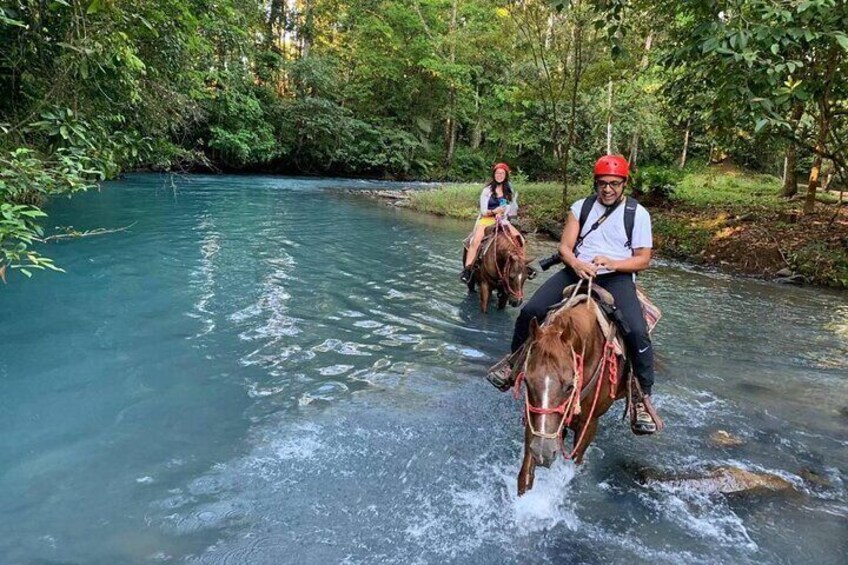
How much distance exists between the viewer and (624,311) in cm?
497

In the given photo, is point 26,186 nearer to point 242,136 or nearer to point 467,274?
point 467,274

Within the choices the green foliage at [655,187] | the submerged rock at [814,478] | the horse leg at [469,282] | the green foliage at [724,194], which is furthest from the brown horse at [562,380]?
the green foliage at [655,187]

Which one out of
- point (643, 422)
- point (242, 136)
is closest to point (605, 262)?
point (643, 422)

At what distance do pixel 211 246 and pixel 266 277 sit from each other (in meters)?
3.37

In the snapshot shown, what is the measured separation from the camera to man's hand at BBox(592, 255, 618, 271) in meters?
4.93

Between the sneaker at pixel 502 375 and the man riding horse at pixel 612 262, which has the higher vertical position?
the man riding horse at pixel 612 262

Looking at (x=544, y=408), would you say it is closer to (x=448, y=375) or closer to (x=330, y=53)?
(x=448, y=375)

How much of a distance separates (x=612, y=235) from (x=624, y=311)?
724 millimetres

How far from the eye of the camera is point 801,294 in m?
11.9

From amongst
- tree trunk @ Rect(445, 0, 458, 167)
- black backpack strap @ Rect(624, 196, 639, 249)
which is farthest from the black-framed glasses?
tree trunk @ Rect(445, 0, 458, 167)

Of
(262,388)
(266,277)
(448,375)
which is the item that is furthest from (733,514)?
(266,277)

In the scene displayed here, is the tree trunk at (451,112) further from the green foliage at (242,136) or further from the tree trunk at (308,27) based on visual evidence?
the green foliage at (242,136)

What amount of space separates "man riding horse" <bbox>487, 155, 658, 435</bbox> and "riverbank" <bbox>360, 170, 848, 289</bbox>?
10302 millimetres

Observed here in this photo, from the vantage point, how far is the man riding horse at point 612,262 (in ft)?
16.1
